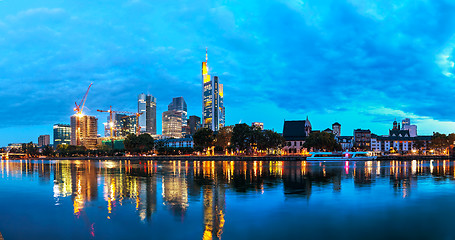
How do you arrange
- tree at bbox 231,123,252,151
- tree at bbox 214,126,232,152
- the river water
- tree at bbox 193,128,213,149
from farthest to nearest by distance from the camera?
tree at bbox 214,126,232,152
tree at bbox 193,128,213,149
tree at bbox 231,123,252,151
the river water

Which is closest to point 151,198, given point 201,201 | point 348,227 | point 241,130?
point 201,201

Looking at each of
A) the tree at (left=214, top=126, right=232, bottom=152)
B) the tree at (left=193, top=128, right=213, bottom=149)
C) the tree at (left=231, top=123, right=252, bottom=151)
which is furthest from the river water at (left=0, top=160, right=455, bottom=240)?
the tree at (left=214, top=126, right=232, bottom=152)

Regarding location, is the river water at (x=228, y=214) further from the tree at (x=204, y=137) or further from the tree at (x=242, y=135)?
the tree at (x=204, y=137)

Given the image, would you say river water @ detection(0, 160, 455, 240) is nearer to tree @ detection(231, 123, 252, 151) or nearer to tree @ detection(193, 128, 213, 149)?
tree @ detection(231, 123, 252, 151)

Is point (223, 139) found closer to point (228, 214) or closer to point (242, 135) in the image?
point (242, 135)

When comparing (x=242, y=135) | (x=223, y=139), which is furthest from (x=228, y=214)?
(x=223, y=139)

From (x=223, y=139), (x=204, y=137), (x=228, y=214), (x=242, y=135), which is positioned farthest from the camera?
(x=223, y=139)

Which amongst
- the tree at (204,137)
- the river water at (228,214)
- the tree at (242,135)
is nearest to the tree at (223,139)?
the tree at (204,137)

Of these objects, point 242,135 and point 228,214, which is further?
point 242,135

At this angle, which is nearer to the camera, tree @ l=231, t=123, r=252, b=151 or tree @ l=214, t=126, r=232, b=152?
tree @ l=231, t=123, r=252, b=151

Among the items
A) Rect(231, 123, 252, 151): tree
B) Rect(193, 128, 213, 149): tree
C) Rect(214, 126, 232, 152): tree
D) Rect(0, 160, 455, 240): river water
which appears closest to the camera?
Rect(0, 160, 455, 240): river water

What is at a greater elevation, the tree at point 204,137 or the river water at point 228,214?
the tree at point 204,137

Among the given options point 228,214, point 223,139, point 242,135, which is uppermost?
point 242,135

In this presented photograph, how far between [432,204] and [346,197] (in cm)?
664
